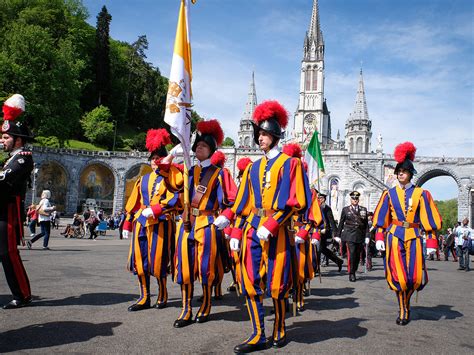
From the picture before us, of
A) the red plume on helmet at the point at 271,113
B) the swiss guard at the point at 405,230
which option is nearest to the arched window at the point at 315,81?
the swiss guard at the point at 405,230

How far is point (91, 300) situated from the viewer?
6.08 m

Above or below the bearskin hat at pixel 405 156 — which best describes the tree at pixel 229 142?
above

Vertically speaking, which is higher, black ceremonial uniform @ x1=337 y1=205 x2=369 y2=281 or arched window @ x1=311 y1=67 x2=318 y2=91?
arched window @ x1=311 y1=67 x2=318 y2=91

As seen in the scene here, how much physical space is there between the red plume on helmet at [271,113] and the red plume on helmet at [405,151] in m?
2.43

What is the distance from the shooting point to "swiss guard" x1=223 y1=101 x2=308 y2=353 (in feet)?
14.0

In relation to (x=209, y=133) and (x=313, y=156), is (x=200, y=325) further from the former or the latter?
(x=313, y=156)

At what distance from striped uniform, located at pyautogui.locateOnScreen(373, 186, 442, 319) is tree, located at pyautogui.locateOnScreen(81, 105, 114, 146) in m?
52.1

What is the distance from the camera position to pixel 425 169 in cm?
5206

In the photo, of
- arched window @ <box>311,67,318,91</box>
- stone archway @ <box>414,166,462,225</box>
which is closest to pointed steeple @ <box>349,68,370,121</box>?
arched window @ <box>311,67,318,91</box>

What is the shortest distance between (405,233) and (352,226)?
4.77 metres

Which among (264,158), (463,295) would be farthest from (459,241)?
(264,158)

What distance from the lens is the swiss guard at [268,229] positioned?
168 inches

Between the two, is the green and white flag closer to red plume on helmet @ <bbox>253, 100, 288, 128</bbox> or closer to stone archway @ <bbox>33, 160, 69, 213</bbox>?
red plume on helmet @ <bbox>253, 100, 288, 128</bbox>

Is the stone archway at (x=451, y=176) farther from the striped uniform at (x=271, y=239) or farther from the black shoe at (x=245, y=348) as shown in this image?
the black shoe at (x=245, y=348)
